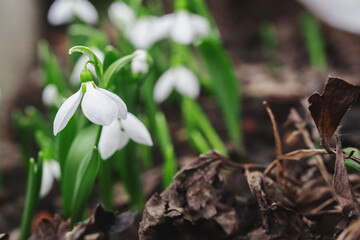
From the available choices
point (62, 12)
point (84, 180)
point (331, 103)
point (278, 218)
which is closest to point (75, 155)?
point (84, 180)

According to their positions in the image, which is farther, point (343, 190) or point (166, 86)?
point (166, 86)

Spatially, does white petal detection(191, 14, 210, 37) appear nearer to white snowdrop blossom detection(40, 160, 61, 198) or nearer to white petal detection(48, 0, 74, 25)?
white petal detection(48, 0, 74, 25)

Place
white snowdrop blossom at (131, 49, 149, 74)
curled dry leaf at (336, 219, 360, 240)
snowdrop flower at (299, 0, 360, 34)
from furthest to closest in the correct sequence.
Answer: snowdrop flower at (299, 0, 360, 34), white snowdrop blossom at (131, 49, 149, 74), curled dry leaf at (336, 219, 360, 240)

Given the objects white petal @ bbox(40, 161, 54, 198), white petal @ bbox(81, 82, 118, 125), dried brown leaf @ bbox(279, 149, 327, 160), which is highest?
white petal @ bbox(81, 82, 118, 125)

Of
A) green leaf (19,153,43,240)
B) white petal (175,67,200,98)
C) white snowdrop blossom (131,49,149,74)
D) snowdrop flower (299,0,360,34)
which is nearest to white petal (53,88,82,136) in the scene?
green leaf (19,153,43,240)

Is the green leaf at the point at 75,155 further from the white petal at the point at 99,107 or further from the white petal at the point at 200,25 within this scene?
the white petal at the point at 200,25

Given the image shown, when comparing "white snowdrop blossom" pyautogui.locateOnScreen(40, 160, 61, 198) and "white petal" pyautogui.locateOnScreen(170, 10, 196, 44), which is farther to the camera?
"white petal" pyautogui.locateOnScreen(170, 10, 196, 44)

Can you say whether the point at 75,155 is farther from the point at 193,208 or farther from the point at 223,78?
the point at 223,78
